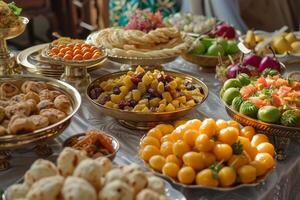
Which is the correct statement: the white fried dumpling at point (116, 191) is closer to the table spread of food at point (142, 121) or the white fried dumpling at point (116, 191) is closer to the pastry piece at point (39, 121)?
the table spread of food at point (142, 121)

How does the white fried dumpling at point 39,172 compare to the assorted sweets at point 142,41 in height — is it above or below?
A: above

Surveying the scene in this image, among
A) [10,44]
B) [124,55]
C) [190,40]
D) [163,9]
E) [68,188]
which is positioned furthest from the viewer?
[10,44]

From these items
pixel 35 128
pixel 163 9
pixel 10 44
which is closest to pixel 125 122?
pixel 35 128

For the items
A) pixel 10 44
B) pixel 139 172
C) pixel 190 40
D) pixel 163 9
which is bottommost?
pixel 10 44

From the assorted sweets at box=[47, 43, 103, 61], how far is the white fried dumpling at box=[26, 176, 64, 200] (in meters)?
0.73

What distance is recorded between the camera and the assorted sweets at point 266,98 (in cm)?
108

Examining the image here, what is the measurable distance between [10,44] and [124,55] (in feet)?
7.10

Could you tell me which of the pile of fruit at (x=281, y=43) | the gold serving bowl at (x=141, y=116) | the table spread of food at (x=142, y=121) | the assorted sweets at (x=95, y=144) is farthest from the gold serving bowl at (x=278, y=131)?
the pile of fruit at (x=281, y=43)

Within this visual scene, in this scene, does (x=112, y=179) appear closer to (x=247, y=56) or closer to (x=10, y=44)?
(x=247, y=56)

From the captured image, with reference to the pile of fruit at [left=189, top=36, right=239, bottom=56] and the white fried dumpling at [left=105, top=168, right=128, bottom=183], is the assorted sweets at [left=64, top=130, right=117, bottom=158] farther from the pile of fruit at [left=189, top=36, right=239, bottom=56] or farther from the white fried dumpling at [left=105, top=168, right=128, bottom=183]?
the pile of fruit at [left=189, top=36, right=239, bottom=56]

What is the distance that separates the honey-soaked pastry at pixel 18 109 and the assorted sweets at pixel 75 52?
37 centimetres

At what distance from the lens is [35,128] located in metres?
0.97

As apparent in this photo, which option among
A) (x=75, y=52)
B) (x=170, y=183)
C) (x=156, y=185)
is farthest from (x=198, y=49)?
(x=156, y=185)

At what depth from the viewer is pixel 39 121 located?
0.98 m
